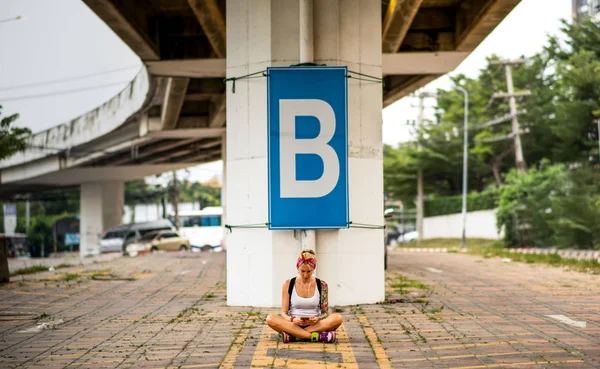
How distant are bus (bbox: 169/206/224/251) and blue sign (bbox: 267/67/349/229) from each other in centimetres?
4265

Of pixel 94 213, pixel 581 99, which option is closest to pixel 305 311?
pixel 581 99

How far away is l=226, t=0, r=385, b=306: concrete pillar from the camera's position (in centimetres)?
1302

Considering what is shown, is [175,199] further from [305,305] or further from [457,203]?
[305,305]

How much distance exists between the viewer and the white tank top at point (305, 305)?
9.02m

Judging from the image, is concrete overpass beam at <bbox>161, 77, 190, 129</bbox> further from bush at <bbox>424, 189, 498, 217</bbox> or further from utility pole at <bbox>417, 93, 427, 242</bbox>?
utility pole at <bbox>417, 93, 427, 242</bbox>

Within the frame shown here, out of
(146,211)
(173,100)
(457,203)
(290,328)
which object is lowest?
(290,328)

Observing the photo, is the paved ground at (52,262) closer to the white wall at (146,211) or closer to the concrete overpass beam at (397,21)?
the concrete overpass beam at (397,21)

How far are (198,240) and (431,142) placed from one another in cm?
1837

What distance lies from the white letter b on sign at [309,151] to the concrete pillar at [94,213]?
46111mm

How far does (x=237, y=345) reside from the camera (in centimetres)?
895

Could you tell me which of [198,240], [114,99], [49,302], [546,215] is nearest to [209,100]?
[114,99]

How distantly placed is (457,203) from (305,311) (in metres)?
52.5

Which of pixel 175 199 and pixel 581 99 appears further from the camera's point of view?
pixel 175 199

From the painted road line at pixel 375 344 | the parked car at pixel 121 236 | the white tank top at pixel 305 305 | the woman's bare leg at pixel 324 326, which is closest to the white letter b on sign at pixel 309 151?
the painted road line at pixel 375 344
